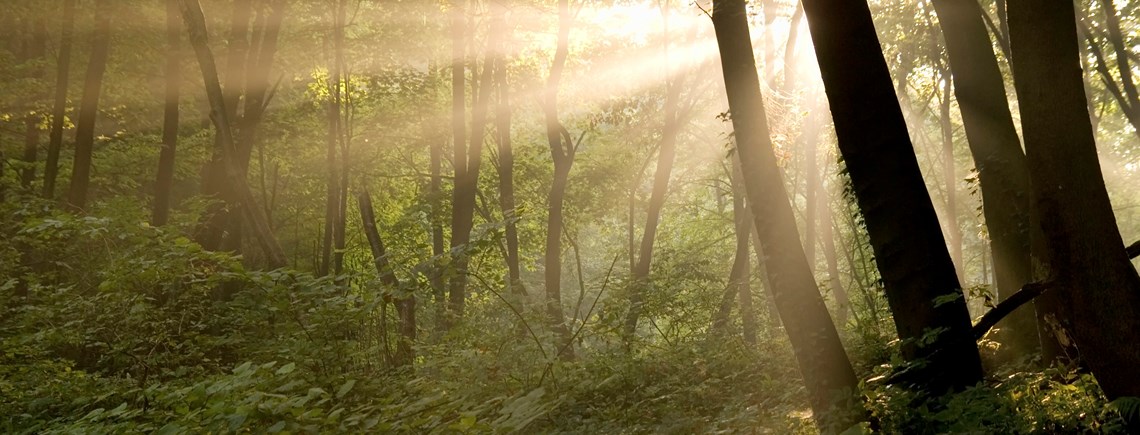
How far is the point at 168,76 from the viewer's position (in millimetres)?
18016

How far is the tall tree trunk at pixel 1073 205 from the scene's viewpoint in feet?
15.4

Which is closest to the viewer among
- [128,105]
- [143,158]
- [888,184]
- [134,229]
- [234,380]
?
[234,380]

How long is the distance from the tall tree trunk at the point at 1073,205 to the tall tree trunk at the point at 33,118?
798 inches

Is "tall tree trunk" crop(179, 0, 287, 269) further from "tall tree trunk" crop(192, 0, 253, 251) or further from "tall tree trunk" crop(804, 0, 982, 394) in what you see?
A: "tall tree trunk" crop(804, 0, 982, 394)

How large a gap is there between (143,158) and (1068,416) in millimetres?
25076

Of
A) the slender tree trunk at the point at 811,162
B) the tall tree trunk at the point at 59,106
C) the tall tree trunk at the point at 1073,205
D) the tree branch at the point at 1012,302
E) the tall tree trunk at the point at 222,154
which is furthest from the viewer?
the slender tree trunk at the point at 811,162

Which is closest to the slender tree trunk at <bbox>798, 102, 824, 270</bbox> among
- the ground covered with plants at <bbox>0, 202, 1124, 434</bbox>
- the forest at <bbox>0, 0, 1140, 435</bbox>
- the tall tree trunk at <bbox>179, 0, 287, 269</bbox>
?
the forest at <bbox>0, 0, 1140, 435</bbox>

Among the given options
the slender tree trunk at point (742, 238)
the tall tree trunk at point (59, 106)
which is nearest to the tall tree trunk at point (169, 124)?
the tall tree trunk at point (59, 106)

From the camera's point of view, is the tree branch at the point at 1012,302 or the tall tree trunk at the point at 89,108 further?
the tall tree trunk at the point at 89,108

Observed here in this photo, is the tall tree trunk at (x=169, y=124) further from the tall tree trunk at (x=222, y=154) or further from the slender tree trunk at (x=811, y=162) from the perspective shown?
the slender tree trunk at (x=811, y=162)

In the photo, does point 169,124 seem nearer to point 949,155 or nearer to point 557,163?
point 557,163

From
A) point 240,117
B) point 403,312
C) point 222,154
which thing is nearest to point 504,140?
point 240,117

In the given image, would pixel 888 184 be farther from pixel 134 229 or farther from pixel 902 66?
pixel 902 66

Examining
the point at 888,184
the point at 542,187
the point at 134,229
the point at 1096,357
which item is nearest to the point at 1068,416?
the point at 1096,357
